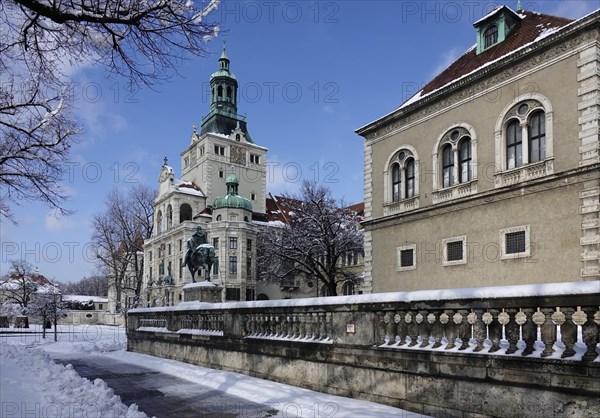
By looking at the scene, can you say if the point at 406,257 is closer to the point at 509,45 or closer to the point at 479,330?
the point at 509,45

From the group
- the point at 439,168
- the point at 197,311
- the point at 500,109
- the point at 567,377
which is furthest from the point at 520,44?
the point at 567,377

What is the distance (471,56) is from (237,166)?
42.9 m

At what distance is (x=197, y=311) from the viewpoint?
1479 cm

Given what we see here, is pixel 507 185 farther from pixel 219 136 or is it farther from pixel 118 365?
pixel 219 136

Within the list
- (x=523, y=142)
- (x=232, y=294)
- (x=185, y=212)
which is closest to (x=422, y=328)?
(x=523, y=142)

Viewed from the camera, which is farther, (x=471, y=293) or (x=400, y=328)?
(x=400, y=328)

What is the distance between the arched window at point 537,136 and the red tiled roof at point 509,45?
3424 millimetres

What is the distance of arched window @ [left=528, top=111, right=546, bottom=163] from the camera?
18109 millimetres

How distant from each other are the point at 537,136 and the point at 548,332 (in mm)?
14631

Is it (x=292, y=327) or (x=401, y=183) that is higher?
(x=401, y=183)

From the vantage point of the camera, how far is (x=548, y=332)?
575cm

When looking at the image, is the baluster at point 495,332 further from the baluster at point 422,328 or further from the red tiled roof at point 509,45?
the red tiled roof at point 509,45

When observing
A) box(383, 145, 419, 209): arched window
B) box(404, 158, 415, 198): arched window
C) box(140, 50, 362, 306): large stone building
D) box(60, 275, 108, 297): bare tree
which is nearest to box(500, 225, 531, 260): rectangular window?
box(383, 145, 419, 209): arched window

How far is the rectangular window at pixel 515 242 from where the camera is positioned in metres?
18.0
